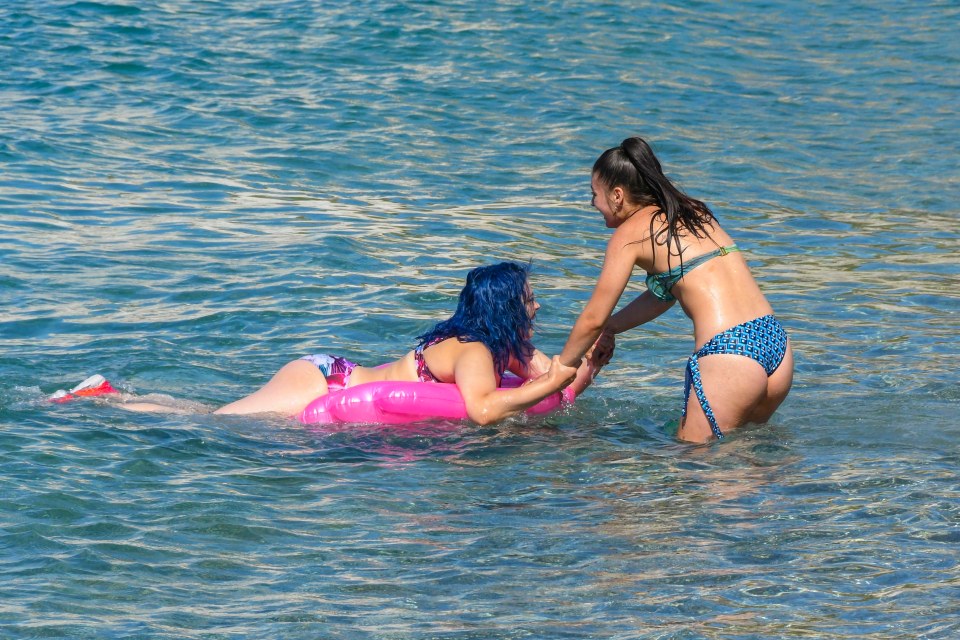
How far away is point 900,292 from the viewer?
9.58 metres

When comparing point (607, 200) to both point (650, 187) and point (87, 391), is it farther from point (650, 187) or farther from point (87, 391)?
point (87, 391)

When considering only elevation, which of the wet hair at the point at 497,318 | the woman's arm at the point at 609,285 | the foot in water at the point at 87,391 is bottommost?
the foot in water at the point at 87,391

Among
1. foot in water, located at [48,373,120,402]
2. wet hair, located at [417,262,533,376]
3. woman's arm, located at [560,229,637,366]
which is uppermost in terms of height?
woman's arm, located at [560,229,637,366]

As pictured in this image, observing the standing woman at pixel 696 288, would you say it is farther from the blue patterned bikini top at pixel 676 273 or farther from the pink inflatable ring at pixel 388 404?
the pink inflatable ring at pixel 388 404

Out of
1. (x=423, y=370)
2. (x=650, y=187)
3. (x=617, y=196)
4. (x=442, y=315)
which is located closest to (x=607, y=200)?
(x=617, y=196)

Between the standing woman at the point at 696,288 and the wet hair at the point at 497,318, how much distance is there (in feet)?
2.00

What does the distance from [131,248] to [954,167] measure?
9100mm

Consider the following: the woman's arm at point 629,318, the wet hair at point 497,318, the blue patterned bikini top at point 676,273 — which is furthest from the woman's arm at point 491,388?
the blue patterned bikini top at point 676,273

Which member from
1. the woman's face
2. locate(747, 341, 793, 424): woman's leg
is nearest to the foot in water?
the woman's face

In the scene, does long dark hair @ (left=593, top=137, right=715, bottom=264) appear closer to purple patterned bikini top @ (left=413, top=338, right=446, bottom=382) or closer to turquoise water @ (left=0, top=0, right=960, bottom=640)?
turquoise water @ (left=0, top=0, right=960, bottom=640)

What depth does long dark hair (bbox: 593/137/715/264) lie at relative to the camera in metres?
5.96

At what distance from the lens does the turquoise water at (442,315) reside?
473 centimetres

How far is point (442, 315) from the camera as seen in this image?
30.2 ft

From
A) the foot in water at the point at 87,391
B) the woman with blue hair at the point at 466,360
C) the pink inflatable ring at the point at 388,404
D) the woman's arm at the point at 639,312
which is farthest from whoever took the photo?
the foot in water at the point at 87,391
